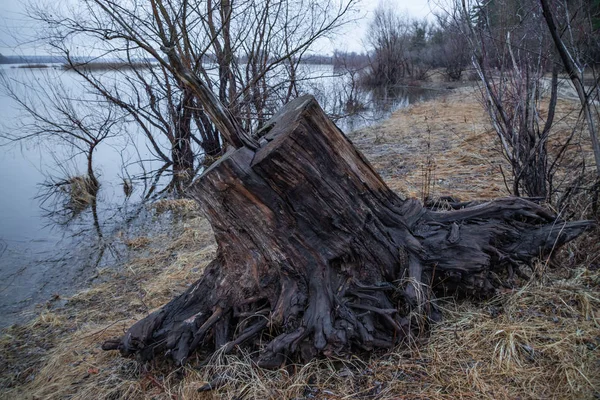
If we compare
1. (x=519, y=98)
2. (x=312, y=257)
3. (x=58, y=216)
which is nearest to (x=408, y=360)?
(x=312, y=257)

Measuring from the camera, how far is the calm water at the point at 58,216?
5.05 m

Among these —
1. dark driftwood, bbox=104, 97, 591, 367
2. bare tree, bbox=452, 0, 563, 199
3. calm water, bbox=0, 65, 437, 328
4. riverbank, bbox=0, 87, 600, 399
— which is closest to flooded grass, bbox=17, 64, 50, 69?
calm water, bbox=0, 65, 437, 328

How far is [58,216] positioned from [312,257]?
701cm

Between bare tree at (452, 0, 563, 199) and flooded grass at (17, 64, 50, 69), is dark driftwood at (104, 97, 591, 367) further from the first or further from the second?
flooded grass at (17, 64, 50, 69)

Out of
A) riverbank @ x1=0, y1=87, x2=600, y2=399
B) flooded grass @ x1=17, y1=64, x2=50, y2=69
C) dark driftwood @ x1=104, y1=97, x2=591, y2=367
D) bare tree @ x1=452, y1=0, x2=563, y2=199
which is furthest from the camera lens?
flooded grass @ x1=17, y1=64, x2=50, y2=69

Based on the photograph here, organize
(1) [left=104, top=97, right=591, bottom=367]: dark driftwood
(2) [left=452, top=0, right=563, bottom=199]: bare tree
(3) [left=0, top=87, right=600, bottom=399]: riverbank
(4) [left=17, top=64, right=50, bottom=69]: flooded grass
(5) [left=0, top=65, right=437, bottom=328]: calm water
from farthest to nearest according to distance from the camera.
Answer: (4) [left=17, top=64, right=50, bottom=69]: flooded grass
(5) [left=0, top=65, right=437, bottom=328]: calm water
(2) [left=452, top=0, right=563, bottom=199]: bare tree
(1) [left=104, top=97, right=591, bottom=367]: dark driftwood
(3) [left=0, top=87, right=600, bottom=399]: riverbank

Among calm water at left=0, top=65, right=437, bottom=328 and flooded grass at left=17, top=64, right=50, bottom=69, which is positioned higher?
flooded grass at left=17, top=64, right=50, bottom=69

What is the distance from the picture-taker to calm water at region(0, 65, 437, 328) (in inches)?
199

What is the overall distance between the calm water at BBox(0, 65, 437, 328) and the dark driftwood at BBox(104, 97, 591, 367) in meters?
2.75

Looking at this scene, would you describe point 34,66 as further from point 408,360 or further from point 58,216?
point 408,360

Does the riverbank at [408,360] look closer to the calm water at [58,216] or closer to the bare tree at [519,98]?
the bare tree at [519,98]

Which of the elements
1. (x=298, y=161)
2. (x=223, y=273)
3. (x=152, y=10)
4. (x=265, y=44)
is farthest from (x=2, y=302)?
(x=265, y=44)

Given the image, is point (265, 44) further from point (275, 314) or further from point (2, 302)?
point (275, 314)

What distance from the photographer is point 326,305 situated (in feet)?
7.80
